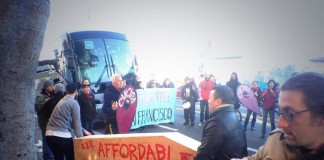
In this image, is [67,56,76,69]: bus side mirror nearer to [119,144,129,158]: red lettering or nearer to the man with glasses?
[119,144,129,158]: red lettering

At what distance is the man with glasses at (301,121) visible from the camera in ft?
4.32

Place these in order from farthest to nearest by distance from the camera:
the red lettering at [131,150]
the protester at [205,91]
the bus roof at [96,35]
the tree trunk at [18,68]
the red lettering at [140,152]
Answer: the bus roof at [96,35] → the protester at [205,91] → the red lettering at [131,150] → the red lettering at [140,152] → the tree trunk at [18,68]

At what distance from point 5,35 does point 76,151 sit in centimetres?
224

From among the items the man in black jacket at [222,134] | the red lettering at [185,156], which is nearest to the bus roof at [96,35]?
the man in black jacket at [222,134]

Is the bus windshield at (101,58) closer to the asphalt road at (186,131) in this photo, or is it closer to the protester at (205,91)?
the asphalt road at (186,131)

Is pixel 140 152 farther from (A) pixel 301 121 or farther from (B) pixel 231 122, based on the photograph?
(A) pixel 301 121

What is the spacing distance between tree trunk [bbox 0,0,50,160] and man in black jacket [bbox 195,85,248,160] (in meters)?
1.77

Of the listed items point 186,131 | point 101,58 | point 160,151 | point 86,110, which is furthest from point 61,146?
point 101,58

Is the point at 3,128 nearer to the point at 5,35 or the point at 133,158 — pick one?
the point at 5,35

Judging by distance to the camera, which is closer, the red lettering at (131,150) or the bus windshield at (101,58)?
the red lettering at (131,150)

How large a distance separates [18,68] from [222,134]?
211 cm

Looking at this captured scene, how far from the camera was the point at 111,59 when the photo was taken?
10477 mm

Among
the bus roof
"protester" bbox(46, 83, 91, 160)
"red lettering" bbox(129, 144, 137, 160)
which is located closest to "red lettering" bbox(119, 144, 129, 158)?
Result: "red lettering" bbox(129, 144, 137, 160)

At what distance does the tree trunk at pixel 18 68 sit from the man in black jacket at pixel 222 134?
5.82 ft
